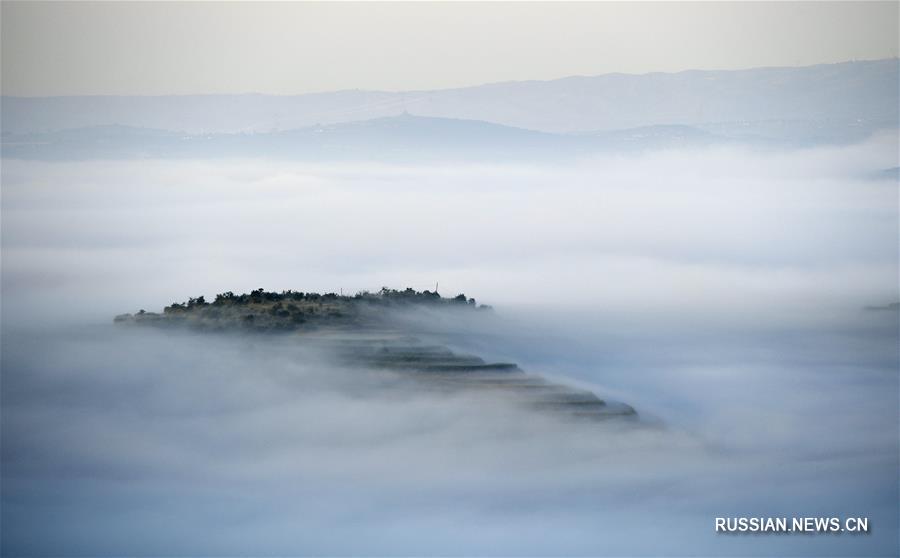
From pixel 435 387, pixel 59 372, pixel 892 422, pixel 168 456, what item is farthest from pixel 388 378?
pixel 892 422

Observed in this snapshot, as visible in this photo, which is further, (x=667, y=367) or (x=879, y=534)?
(x=667, y=367)

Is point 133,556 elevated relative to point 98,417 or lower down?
lower down

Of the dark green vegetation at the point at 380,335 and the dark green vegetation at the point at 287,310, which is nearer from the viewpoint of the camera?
the dark green vegetation at the point at 380,335

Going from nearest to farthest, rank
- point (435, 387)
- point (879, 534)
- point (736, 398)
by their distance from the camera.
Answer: point (879, 534) → point (435, 387) → point (736, 398)

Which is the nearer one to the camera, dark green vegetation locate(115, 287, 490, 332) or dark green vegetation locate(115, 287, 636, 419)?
dark green vegetation locate(115, 287, 636, 419)

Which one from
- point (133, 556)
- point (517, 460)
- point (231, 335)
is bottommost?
point (133, 556)

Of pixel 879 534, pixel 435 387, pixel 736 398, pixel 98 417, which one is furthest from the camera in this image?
pixel 736 398

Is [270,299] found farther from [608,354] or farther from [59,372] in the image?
[608,354]
